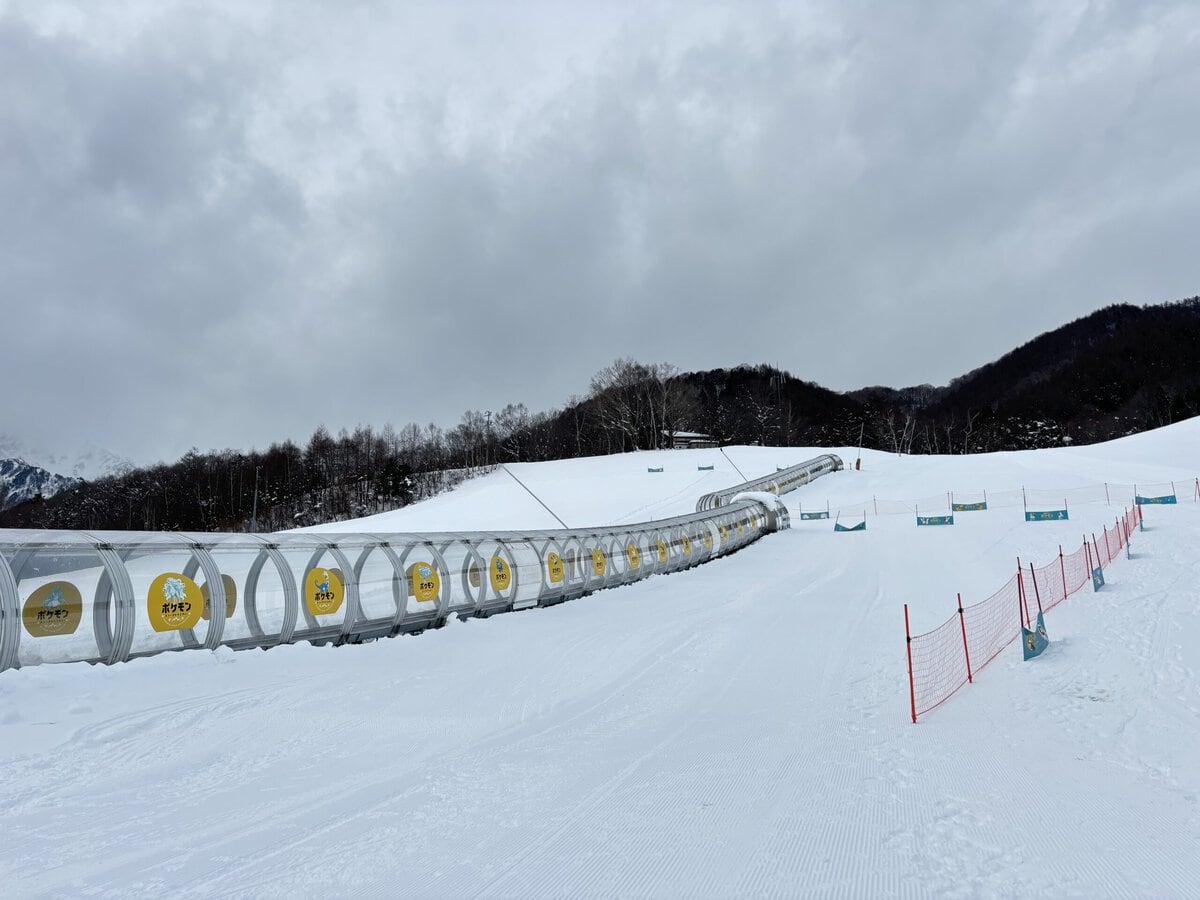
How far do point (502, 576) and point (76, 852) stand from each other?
10.4 metres

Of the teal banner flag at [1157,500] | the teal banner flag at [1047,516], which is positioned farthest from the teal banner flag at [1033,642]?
the teal banner flag at [1157,500]

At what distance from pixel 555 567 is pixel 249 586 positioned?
26.1ft

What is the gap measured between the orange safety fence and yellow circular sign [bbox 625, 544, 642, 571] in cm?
914

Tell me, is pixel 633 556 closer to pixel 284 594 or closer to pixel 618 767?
pixel 284 594

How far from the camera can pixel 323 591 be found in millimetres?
10703

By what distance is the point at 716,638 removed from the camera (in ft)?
38.1

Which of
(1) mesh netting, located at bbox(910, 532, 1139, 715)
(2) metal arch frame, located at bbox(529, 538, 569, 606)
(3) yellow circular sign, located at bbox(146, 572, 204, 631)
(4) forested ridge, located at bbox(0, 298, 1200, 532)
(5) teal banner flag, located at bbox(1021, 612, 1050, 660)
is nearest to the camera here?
(1) mesh netting, located at bbox(910, 532, 1139, 715)

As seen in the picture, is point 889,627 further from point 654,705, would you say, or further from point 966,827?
point 966,827

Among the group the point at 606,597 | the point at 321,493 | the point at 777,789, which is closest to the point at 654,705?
the point at 777,789

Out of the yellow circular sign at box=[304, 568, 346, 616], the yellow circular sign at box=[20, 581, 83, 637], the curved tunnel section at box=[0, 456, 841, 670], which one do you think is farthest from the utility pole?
the yellow circular sign at box=[20, 581, 83, 637]

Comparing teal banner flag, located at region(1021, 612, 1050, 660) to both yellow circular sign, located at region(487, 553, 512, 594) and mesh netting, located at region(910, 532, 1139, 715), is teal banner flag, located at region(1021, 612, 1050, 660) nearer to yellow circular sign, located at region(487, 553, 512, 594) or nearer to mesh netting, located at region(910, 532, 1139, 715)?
mesh netting, located at region(910, 532, 1139, 715)

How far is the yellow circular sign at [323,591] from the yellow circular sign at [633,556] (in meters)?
10.4

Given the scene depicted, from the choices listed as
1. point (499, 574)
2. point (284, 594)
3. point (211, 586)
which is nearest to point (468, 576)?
point (499, 574)

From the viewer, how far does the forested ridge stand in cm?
9238
